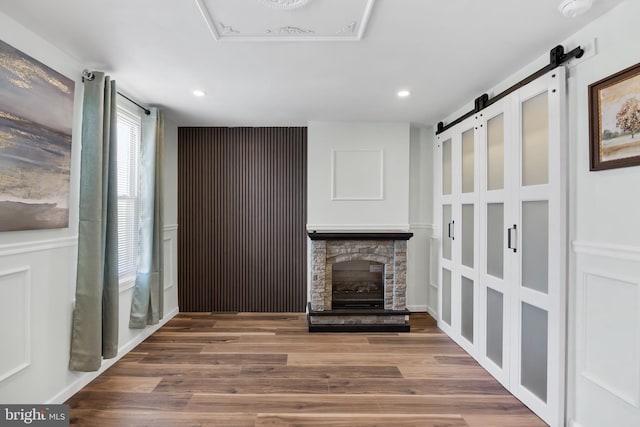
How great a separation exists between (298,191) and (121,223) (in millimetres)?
2055

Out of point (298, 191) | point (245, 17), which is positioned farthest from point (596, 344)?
point (298, 191)

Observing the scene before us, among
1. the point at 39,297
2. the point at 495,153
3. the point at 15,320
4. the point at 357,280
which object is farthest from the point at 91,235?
the point at 495,153

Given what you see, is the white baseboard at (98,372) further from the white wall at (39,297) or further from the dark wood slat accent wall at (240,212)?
the dark wood slat accent wall at (240,212)

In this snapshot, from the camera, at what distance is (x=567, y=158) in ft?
6.56

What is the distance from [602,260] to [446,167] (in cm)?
213

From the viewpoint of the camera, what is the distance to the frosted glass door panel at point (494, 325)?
2635 mm

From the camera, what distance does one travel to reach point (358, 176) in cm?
400

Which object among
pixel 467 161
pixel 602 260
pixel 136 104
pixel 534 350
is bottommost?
pixel 534 350

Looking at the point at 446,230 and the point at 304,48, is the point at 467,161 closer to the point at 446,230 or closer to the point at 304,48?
the point at 446,230

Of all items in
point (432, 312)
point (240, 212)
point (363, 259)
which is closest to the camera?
point (363, 259)

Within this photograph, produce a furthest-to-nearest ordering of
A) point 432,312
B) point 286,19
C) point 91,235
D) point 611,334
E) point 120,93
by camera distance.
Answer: point 432,312 → point 120,93 → point 91,235 → point 286,19 → point 611,334

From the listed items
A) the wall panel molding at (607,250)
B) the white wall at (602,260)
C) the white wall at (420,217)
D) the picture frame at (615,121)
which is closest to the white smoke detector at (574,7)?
the white wall at (602,260)

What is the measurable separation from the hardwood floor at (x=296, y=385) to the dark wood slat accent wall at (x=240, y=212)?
2.77 feet

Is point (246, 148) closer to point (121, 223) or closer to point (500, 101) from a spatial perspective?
point (121, 223)
